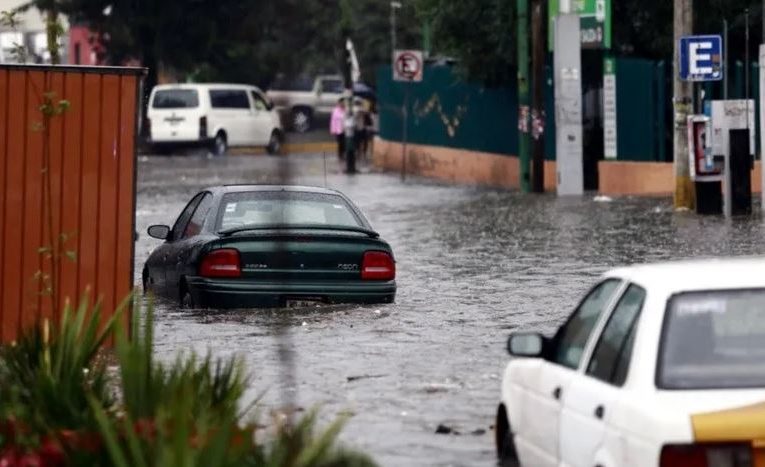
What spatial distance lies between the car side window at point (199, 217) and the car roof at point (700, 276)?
32.8ft

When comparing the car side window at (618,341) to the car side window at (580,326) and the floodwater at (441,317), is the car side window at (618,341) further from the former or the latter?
the floodwater at (441,317)

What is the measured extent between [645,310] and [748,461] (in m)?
0.91

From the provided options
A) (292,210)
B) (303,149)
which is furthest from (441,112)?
(292,210)

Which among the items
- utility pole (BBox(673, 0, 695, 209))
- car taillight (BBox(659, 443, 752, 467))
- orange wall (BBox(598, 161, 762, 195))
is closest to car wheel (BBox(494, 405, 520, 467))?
car taillight (BBox(659, 443, 752, 467))

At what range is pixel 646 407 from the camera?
7.42m

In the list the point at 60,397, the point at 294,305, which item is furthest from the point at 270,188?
the point at 60,397

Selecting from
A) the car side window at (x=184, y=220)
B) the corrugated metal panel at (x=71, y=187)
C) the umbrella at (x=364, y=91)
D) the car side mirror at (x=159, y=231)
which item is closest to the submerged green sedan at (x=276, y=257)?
the car side mirror at (x=159, y=231)

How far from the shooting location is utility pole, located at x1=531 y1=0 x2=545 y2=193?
122 ft

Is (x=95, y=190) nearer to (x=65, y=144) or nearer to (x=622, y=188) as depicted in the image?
(x=65, y=144)

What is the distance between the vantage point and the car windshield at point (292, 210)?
1802 centimetres

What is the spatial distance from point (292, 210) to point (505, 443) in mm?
8137

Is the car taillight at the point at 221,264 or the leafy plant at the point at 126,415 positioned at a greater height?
the leafy plant at the point at 126,415

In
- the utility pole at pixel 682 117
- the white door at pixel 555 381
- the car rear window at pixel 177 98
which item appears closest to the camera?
the white door at pixel 555 381

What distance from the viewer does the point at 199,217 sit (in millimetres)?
18531
